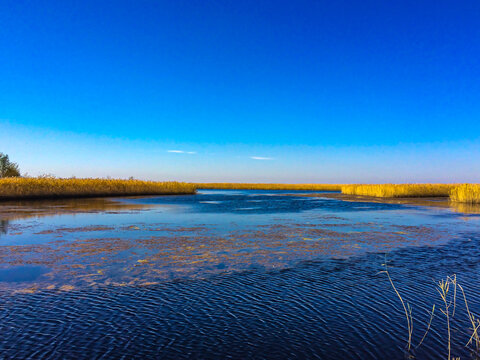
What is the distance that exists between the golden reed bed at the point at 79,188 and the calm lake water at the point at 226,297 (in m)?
22.7

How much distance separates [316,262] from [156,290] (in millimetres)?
3710

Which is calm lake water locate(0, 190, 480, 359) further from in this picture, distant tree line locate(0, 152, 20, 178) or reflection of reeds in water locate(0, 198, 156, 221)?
distant tree line locate(0, 152, 20, 178)

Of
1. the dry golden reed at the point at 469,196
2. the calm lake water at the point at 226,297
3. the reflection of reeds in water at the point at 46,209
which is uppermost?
the dry golden reed at the point at 469,196

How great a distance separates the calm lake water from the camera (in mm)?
3654

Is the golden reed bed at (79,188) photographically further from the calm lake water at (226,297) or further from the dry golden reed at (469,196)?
the dry golden reed at (469,196)

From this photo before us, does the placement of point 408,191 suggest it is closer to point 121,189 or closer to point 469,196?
point 469,196

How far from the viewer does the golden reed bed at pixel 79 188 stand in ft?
96.4

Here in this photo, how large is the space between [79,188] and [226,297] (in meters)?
33.6

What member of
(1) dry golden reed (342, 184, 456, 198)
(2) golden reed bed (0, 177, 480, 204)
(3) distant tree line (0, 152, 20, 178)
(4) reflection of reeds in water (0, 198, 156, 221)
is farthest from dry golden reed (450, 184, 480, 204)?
(3) distant tree line (0, 152, 20, 178)

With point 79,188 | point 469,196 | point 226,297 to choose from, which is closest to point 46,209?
point 79,188

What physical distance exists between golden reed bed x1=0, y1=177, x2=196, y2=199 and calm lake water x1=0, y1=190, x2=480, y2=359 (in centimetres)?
2274

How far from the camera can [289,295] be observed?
5273 millimetres

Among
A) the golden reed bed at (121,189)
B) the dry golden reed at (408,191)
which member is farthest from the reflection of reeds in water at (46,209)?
the dry golden reed at (408,191)

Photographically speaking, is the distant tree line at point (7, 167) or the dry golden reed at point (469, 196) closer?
the dry golden reed at point (469, 196)
